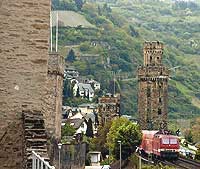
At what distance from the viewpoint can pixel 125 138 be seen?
1944 inches

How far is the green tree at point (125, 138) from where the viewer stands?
48.0 meters

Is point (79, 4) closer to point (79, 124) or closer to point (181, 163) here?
point (79, 124)

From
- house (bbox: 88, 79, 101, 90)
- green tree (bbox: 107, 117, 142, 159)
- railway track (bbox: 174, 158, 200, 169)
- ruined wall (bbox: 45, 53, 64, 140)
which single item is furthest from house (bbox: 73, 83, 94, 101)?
ruined wall (bbox: 45, 53, 64, 140)

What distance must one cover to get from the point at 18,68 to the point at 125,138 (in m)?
39.6

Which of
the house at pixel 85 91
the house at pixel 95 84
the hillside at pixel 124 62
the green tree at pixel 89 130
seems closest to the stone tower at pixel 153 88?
the green tree at pixel 89 130

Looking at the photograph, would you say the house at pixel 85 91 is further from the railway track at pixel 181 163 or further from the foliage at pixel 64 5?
the railway track at pixel 181 163

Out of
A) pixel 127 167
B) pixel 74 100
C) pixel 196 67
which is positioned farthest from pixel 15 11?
pixel 196 67

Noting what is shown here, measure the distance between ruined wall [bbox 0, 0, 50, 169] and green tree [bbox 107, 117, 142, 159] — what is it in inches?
1474

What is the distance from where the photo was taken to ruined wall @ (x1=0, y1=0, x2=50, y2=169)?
10133 millimetres

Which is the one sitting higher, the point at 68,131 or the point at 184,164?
the point at 184,164

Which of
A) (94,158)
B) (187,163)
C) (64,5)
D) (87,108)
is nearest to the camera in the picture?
(187,163)

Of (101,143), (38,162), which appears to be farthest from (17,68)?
(101,143)

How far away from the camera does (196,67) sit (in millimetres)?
157250

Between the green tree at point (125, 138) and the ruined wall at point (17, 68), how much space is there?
37443mm
